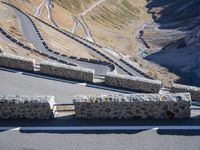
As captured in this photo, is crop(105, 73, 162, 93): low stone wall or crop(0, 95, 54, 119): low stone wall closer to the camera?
crop(0, 95, 54, 119): low stone wall

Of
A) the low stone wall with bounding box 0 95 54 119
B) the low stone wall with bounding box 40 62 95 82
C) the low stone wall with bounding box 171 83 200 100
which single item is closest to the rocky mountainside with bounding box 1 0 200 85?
the low stone wall with bounding box 40 62 95 82

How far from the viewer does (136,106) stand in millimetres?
14969

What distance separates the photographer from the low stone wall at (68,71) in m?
26.1

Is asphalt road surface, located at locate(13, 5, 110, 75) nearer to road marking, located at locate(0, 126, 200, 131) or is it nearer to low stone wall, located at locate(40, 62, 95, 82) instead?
low stone wall, located at locate(40, 62, 95, 82)

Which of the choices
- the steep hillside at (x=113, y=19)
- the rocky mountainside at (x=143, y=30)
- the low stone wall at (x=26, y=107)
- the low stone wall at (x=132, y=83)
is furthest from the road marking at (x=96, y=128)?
the steep hillside at (x=113, y=19)

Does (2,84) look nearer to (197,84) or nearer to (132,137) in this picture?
(132,137)

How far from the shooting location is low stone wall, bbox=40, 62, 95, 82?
85.5 ft

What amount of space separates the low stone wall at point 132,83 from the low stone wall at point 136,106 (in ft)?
32.8

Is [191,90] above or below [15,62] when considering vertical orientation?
below

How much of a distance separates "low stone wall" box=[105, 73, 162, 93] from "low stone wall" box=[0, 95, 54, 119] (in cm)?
1012

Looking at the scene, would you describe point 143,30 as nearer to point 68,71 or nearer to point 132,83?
point 68,71

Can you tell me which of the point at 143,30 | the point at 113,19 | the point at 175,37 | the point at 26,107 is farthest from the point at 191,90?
the point at 113,19

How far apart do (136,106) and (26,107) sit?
4061mm

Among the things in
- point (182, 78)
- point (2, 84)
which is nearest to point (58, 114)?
point (2, 84)
